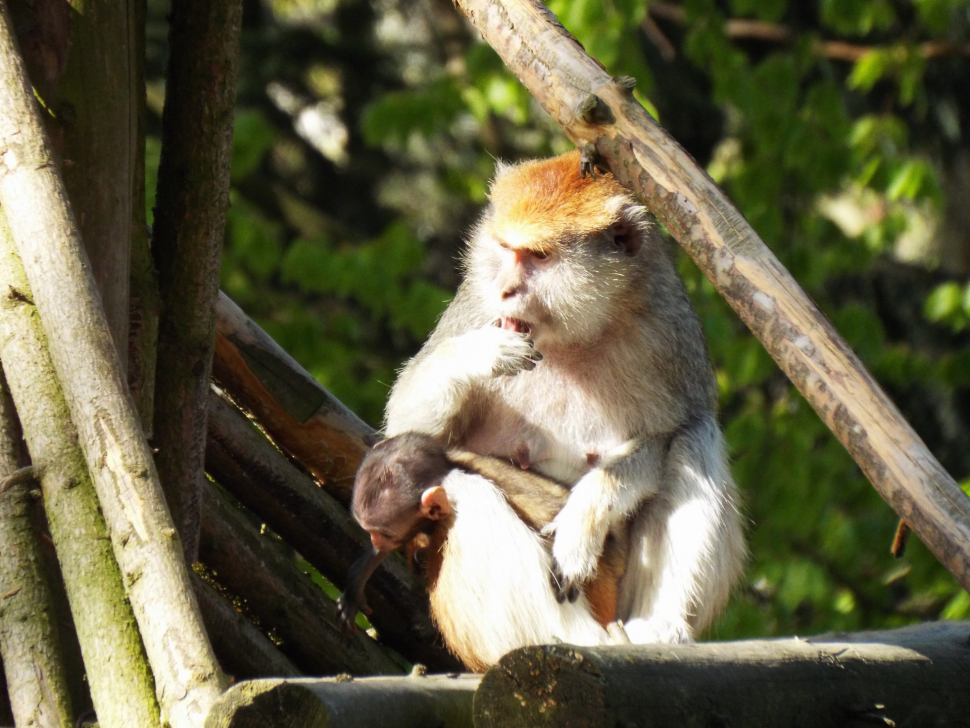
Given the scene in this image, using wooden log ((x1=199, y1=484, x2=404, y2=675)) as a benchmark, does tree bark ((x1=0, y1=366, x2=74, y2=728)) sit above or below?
above

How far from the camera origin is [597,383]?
10.4ft

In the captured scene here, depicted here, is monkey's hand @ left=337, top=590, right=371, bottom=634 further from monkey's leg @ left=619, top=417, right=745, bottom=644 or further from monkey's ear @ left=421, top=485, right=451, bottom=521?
monkey's leg @ left=619, top=417, right=745, bottom=644

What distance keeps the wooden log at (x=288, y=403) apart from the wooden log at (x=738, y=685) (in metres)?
1.62

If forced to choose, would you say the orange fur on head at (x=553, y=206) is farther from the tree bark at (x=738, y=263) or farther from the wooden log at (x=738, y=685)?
the wooden log at (x=738, y=685)

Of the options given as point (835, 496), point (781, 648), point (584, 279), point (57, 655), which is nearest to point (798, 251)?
point (835, 496)

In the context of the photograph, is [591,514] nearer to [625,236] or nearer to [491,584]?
[491,584]

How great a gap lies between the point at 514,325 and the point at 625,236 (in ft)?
1.47

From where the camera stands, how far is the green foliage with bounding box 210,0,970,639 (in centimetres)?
639

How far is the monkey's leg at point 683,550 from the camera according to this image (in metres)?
2.84

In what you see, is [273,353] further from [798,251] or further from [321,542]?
[798,251]

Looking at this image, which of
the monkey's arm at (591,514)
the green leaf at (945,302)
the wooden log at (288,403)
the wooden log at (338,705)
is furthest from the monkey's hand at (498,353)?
the green leaf at (945,302)

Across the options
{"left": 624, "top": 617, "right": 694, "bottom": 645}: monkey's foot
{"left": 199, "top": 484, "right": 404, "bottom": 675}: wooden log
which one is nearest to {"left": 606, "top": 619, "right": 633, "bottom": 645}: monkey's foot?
{"left": 624, "top": 617, "right": 694, "bottom": 645}: monkey's foot

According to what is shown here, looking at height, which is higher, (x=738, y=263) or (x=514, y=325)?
(x=738, y=263)

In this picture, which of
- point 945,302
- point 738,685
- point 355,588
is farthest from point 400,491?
point 945,302
